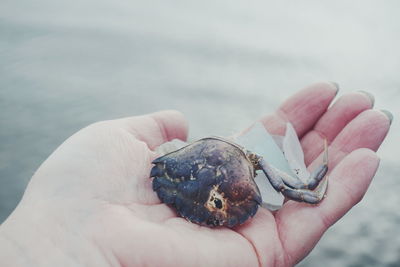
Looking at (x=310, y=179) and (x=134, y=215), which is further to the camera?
(x=310, y=179)

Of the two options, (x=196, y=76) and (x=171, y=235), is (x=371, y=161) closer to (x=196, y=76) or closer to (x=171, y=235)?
(x=171, y=235)

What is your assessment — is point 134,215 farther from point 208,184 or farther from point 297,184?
point 297,184

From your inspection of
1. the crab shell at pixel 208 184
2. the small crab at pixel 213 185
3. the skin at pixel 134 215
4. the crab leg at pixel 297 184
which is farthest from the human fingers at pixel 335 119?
the crab shell at pixel 208 184

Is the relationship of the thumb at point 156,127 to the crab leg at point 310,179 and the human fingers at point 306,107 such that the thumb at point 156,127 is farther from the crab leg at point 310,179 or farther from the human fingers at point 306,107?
the crab leg at point 310,179

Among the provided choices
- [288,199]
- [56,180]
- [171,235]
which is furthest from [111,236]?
[288,199]

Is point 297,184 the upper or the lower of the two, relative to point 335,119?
lower

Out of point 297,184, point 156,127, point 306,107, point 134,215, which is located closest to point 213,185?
point 134,215

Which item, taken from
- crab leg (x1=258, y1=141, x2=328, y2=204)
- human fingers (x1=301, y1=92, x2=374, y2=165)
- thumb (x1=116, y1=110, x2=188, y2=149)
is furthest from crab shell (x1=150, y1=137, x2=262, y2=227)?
human fingers (x1=301, y1=92, x2=374, y2=165)
